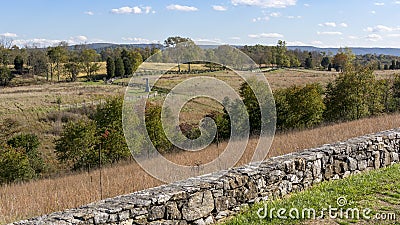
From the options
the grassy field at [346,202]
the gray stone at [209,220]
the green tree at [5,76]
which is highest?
the green tree at [5,76]

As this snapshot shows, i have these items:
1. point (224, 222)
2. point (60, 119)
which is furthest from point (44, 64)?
point (224, 222)

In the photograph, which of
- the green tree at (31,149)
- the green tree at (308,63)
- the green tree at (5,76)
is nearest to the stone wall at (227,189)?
the green tree at (31,149)

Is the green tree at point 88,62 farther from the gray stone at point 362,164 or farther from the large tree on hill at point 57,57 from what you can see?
the gray stone at point 362,164

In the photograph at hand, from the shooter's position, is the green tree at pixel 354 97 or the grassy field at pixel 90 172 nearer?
the grassy field at pixel 90 172

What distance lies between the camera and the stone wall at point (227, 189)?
13.8ft

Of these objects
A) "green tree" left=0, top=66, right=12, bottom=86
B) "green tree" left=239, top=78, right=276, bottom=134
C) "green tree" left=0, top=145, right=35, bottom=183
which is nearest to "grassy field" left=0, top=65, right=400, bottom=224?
"green tree" left=239, top=78, right=276, bottom=134

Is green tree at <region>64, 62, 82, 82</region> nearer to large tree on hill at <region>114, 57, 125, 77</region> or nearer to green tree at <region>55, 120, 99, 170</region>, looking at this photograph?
large tree on hill at <region>114, 57, 125, 77</region>

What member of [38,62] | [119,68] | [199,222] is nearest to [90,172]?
[199,222]

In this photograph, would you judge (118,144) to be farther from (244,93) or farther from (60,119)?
(60,119)

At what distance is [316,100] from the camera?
69.5 ft

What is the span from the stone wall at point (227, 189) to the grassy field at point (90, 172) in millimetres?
1592

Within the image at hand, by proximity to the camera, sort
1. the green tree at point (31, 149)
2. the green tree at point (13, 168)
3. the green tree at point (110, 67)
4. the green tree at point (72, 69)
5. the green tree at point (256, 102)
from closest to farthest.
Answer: the green tree at point (13, 168), the green tree at point (256, 102), the green tree at point (31, 149), the green tree at point (110, 67), the green tree at point (72, 69)

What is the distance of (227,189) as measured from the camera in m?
5.25

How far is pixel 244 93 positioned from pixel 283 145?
24.8ft
